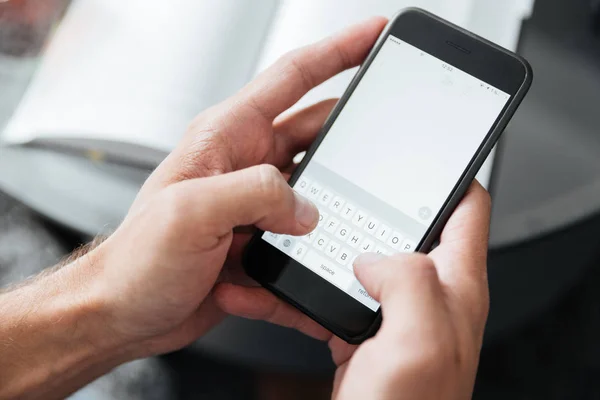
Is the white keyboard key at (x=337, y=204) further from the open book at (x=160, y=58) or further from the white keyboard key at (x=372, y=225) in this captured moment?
the open book at (x=160, y=58)

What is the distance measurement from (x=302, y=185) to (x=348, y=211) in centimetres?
5

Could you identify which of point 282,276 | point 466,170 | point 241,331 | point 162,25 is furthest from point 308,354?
point 162,25

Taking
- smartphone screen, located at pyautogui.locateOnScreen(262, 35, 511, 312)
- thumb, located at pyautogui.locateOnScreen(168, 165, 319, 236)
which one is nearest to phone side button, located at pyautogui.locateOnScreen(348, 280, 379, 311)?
smartphone screen, located at pyautogui.locateOnScreen(262, 35, 511, 312)

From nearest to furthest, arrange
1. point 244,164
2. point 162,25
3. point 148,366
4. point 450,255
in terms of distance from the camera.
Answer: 1. point 450,255
2. point 244,164
3. point 162,25
4. point 148,366

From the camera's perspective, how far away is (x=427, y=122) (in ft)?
1.86

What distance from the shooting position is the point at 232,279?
1.99 ft

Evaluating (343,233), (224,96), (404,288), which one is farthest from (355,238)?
(224,96)

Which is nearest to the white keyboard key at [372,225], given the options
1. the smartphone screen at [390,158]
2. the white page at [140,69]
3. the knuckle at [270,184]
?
the smartphone screen at [390,158]

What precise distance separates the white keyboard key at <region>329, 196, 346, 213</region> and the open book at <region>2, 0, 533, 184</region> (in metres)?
0.15

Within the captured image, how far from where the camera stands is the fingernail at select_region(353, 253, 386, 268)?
0.49 m

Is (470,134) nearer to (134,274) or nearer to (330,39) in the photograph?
(330,39)

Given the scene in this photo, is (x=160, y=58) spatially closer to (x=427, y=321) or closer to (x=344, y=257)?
(x=344, y=257)

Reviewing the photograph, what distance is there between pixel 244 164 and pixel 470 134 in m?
0.21

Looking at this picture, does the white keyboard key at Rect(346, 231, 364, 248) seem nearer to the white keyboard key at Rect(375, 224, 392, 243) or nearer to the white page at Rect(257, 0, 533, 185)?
the white keyboard key at Rect(375, 224, 392, 243)
